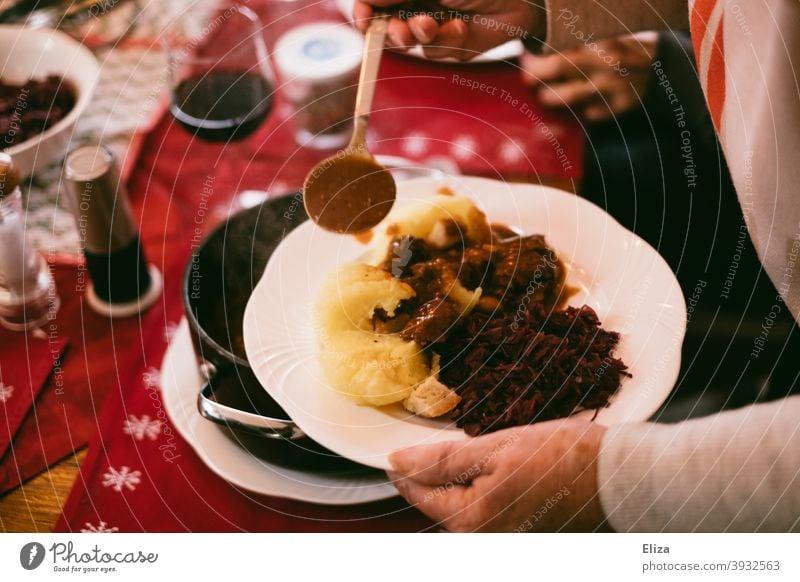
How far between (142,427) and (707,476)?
352 mm

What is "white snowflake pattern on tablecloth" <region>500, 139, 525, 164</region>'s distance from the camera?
0.64 meters

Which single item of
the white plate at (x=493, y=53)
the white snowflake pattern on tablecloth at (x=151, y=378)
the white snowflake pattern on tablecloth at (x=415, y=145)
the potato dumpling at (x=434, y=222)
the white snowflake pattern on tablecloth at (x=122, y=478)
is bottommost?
the white snowflake pattern on tablecloth at (x=122, y=478)

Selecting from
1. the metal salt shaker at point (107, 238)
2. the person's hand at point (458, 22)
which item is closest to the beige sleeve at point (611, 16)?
the person's hand at point (458, 22)

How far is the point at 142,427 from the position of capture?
1.57ft

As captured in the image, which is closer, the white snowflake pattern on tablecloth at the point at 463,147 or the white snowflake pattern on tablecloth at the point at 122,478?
the white snowflake pattern on tablecloth at the point at 122,478

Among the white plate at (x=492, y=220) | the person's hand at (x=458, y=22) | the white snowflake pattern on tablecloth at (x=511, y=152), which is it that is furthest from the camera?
the white snowflake pattern on tablecloth at (x=511, y=152)

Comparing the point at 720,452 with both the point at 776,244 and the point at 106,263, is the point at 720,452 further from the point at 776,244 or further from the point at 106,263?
the point at 106,263

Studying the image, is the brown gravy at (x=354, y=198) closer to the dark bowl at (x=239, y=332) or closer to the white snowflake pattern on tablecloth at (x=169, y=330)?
the dark bowl at (x=239, y=332)

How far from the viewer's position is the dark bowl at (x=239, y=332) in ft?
1.39

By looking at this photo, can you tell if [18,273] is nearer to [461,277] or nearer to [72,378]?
[72,378]

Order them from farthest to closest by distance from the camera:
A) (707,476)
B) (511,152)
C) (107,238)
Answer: (511,152) < (107,238) < (707,476)

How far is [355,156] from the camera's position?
0.49 metres

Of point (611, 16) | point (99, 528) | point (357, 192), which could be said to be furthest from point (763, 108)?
point (99, 528)

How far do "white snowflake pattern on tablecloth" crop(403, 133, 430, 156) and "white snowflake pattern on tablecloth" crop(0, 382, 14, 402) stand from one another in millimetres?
366
